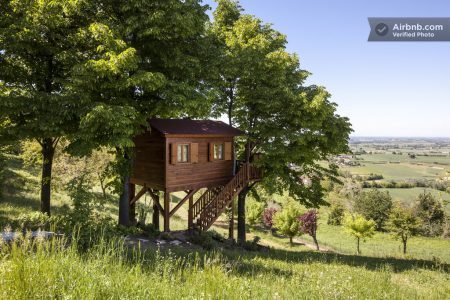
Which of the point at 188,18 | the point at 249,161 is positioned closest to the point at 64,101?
the point at 188,18

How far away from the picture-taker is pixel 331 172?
838 inches

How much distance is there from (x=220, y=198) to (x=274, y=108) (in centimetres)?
651

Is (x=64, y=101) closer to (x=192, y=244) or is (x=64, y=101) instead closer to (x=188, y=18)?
(x=188, y=18)

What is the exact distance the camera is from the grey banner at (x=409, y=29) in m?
16.0

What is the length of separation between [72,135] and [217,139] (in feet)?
29.6

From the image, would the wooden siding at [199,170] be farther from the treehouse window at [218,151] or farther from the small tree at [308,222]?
the small tree at [308,222]

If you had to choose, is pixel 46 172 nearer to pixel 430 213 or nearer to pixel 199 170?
pixel 199 170

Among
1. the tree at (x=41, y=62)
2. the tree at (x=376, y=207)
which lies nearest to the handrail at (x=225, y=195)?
the tree at (x=41, y=62)

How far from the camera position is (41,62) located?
14375 millimetres

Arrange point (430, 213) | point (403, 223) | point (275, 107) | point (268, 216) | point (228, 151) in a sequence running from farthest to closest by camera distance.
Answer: point (430, 213), point (268, 216), point (403, 223), point (228, 151), point (275, 107)

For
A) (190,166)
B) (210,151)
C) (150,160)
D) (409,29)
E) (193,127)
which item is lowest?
(190,166)

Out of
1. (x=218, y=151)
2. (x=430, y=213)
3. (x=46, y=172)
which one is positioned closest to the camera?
(x=46, y=172)

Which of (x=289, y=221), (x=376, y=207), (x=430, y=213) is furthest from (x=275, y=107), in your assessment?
(x=430, y=213)

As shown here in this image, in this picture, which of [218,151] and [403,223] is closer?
[218,151]
